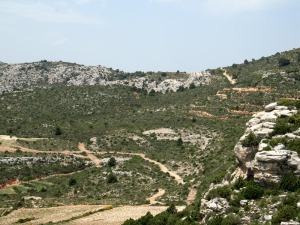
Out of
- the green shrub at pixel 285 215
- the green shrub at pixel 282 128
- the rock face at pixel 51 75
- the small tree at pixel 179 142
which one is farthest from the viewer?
the rock face at pixel 51 75

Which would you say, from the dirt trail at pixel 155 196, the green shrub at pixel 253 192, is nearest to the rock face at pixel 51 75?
the dirt trail at pixel 155 196

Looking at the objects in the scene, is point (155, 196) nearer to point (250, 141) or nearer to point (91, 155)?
point (250, 141)

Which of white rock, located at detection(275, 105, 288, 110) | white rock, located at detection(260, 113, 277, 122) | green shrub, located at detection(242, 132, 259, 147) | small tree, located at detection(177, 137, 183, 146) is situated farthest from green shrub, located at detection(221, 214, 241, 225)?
small tree, located at detection(177, 137, 183, 146)

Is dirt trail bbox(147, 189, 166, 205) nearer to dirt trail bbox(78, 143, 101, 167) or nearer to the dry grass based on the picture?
the dry grass

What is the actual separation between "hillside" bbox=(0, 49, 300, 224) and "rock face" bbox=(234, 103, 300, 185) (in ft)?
12.3

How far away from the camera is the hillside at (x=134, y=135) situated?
5847 cm

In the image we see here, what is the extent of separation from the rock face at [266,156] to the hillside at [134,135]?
3740 millimetres

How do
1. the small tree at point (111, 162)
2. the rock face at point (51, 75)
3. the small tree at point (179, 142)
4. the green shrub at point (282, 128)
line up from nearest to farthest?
the green shrub at point (282, 128) → the small tree at point (111, 162) → the small tree at point (179, 142) → the rock face at point (51, 75)

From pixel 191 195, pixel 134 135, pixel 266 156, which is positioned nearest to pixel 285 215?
pixel 266 156

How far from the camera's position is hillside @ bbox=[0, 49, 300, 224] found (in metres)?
58.5

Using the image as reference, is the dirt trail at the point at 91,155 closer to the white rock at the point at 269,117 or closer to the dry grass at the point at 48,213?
the dry grass at the point at 48,213

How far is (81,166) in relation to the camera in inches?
2901

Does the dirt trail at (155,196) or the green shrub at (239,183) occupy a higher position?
the green shrub at (239,183)

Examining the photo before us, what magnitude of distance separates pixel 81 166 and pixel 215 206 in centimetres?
4847
